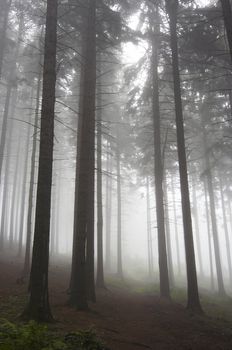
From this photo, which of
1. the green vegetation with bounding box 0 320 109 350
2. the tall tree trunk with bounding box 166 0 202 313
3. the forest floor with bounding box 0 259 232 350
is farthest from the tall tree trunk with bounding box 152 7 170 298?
the green vegetation with bounding box 0 320 109 350

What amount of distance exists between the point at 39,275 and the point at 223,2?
10.9 metres

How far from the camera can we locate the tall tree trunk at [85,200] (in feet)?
31.3

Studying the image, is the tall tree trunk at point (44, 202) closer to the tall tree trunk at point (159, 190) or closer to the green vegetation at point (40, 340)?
the green vegetation at point (40, 340)

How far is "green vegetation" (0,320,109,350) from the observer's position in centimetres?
497

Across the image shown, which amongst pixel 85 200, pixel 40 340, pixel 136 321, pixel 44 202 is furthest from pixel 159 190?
pixel 40 340

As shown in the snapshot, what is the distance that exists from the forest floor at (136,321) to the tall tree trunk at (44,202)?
558 millimetres

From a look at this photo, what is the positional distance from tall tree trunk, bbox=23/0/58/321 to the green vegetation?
1314 millimetres

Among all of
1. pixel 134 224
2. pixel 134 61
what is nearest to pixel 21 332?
pixel 134 61

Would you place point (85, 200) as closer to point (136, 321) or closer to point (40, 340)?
point (136, 321)

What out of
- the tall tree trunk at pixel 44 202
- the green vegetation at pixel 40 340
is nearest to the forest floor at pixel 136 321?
the tall tree trunk at pixel 44 202

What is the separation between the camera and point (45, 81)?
28.8 ft

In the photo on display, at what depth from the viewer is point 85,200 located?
33.4 ft

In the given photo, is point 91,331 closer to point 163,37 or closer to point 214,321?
point 214,321

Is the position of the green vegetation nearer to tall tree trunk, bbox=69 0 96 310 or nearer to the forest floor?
the forest floor
